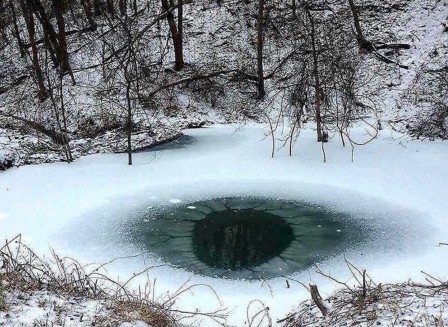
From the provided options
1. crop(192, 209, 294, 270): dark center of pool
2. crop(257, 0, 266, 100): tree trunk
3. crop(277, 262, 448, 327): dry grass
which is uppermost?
crop(257, 0, 266, 100): tree trunk

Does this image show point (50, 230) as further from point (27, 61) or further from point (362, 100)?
point (27, 61)

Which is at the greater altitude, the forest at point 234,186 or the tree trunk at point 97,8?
the tree trunk at point 97,8

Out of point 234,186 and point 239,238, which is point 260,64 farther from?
point 239,238

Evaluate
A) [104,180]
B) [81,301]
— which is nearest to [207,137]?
[104,180]

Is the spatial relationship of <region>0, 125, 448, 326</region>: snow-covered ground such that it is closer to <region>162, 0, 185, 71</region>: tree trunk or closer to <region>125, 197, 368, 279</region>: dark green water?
<region>125, 197, 368, 279</region>: dark green water

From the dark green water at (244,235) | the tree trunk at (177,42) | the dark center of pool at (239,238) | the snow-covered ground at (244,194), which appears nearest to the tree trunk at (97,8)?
the tree trunk at (177,42)

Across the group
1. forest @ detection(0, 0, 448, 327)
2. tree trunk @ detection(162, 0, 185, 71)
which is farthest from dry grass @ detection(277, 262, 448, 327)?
tree trunk @ detection(162, 0, 185, 71)

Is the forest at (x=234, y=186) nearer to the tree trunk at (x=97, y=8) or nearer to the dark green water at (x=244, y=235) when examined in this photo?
the dark green water at (x=244, y=235)
